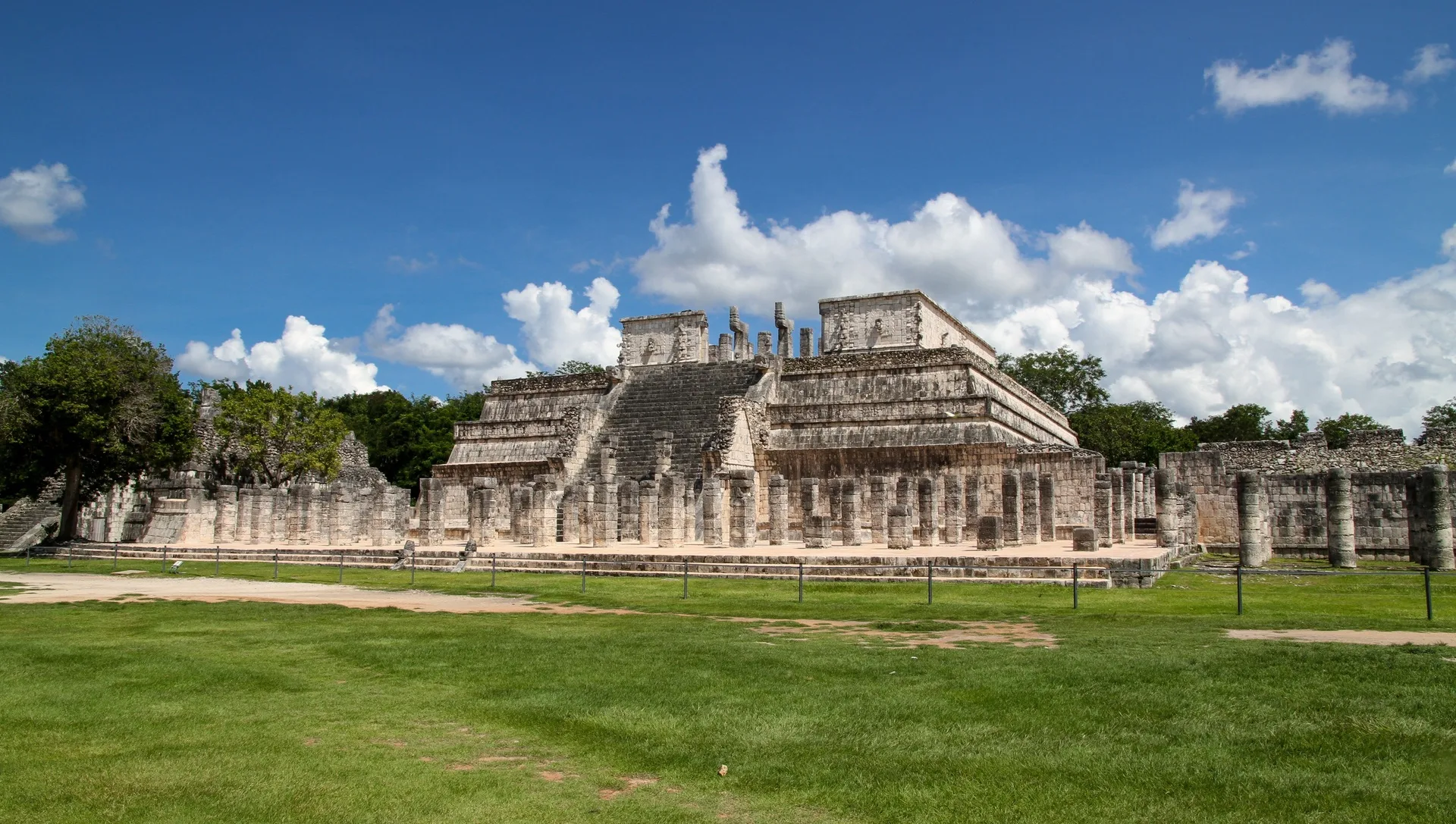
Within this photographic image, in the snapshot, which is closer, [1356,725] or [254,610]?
[1356,725]

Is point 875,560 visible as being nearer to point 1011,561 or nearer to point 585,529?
point 1011,561

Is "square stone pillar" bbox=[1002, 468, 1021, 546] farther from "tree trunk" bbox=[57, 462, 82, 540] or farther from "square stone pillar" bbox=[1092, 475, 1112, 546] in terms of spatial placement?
"tree trunk" bbox=[57, 462, 82, 540]

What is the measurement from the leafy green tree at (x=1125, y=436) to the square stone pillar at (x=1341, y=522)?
102ft

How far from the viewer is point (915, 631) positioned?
456 inches

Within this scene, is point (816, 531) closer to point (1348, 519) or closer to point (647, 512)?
point (647, 512)

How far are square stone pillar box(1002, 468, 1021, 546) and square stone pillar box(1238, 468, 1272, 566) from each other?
4734mm

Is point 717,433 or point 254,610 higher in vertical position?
point 717,433

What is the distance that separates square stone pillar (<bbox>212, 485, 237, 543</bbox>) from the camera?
106 ft

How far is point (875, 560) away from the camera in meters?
19.3

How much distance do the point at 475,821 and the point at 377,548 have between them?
2263 cm

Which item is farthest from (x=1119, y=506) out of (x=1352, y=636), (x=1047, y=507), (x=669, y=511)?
(x=1352, y=636)

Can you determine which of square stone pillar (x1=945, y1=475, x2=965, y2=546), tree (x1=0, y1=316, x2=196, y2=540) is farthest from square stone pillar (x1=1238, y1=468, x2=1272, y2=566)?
tree (x1=0, y1=316, x2=196, y2=540)

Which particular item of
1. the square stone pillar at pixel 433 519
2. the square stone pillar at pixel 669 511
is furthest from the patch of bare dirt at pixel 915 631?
the square stone pillar at pixel 433 519

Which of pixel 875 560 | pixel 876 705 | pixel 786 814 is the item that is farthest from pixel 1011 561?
pixel 786 814
